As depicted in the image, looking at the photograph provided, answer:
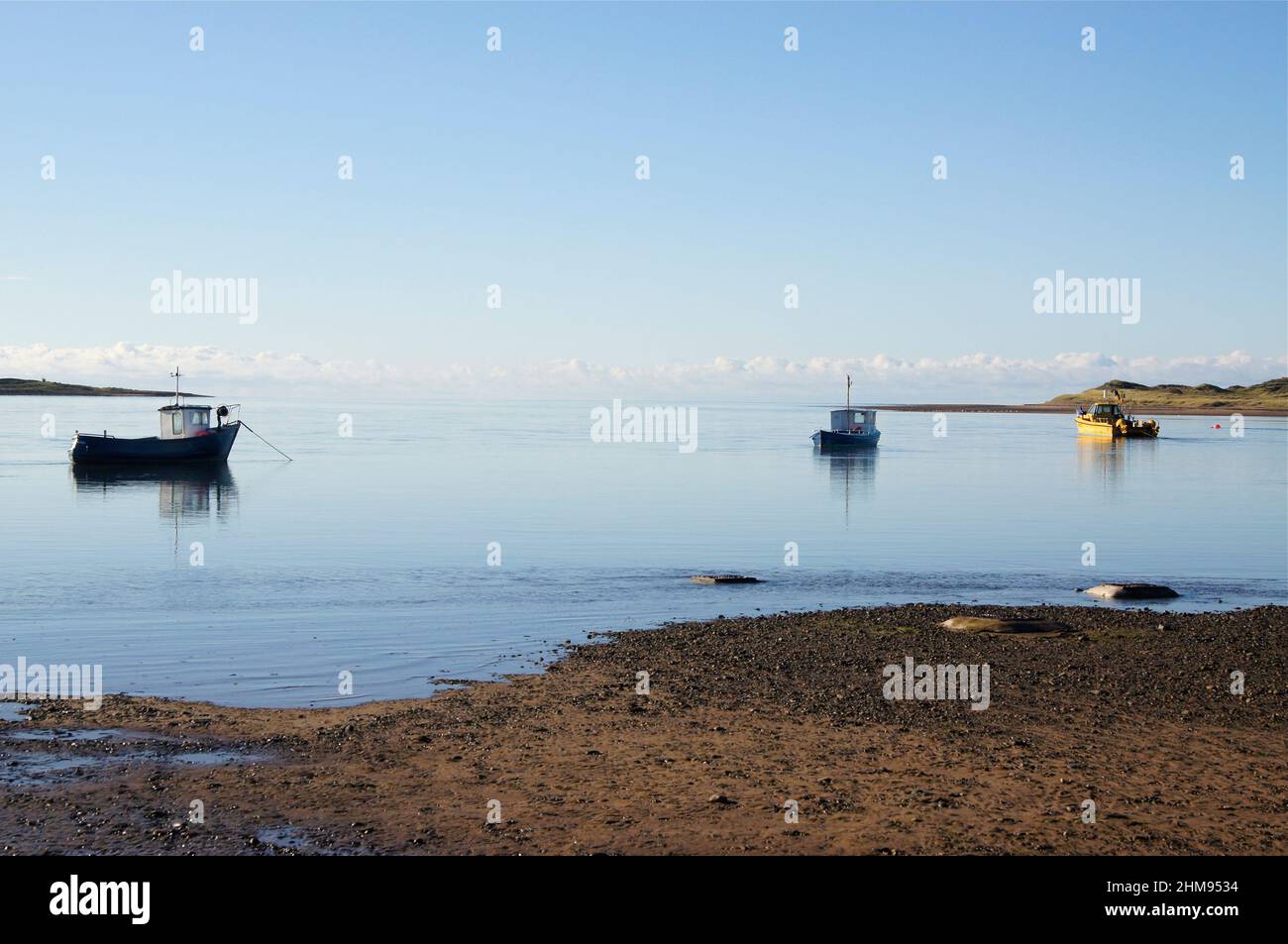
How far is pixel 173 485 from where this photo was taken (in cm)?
6638

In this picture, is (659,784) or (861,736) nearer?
(659,784)

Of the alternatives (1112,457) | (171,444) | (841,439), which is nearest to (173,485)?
(171,444)

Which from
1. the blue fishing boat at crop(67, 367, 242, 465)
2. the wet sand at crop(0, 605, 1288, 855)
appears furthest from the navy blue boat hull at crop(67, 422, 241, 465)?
the wet sand at crop(0, 605, 1288, 855)

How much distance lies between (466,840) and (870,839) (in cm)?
368

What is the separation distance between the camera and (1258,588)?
1176 inches

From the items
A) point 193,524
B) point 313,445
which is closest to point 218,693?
point 193,524

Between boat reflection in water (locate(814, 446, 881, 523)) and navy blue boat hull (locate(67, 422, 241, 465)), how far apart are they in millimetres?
41829

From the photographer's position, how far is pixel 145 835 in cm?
1036

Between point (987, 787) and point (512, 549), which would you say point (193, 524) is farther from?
point (987, 787)

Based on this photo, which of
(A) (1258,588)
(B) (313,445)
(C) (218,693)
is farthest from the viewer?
(B) (313,445)

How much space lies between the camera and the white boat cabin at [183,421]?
8075cm

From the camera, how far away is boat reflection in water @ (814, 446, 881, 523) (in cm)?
6240

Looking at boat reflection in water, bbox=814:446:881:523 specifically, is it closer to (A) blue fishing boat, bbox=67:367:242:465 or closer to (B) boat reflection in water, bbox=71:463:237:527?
(B) boat reflection in water, bbox=71:463:237:527

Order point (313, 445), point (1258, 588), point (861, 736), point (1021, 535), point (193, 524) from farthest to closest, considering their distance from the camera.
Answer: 1. point (313, 445)
2. point (193, 524)
3. point (1021, 535)
4. point (1258, 588)
5. point (861, 736)
